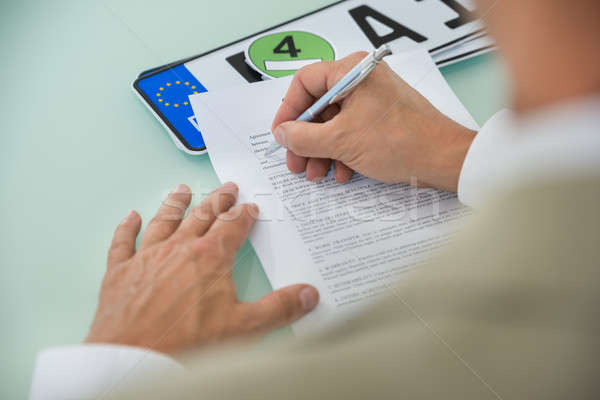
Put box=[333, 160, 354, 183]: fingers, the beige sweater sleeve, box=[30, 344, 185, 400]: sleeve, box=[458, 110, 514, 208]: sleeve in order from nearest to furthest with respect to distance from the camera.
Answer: the beige sweater sleeve, box=[30, 344, 185, 400]: sleeve, box=[458, 110, 514, 208]: sleeve, box=[333, 160, 354, 183]: fingers

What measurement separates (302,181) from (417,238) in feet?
0.58

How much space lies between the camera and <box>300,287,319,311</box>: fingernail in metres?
0.51

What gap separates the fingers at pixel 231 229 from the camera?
21.7 inches

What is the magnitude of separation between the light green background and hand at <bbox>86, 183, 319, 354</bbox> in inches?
1.3

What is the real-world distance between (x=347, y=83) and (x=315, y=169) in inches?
4.9

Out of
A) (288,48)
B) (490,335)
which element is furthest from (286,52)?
(490,335)

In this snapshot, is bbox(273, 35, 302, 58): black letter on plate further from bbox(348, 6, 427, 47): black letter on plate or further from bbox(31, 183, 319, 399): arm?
bbox(31, 183, 319, 399): arm

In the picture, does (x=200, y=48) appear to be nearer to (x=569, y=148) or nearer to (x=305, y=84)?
(x=305, y=84)

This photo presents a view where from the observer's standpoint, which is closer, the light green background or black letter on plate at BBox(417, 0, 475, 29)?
the light green background

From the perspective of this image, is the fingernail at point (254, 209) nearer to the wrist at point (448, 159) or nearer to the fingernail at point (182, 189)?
the fingernail at point (182, 189)

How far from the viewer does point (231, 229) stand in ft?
1.84

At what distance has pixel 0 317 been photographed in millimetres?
534

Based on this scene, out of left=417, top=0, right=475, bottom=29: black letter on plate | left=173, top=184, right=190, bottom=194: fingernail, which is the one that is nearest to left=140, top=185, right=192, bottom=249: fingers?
left=173, top=184, right=190, bottom=194: fingernail

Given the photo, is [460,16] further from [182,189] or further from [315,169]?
[182,189]
